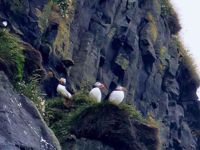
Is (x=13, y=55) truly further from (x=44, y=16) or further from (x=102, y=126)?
(x=44, y=16)

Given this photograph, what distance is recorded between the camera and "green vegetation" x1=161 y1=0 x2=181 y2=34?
28309mm

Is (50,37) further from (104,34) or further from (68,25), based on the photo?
(104,34)

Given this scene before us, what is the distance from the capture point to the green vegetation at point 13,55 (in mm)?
16453

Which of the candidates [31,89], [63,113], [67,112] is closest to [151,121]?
[67,112]

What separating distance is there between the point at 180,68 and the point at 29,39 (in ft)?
33.6

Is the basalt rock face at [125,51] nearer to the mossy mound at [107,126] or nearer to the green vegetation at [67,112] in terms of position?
the green vegetation at [67,112]

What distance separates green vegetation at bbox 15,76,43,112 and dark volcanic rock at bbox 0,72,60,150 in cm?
36

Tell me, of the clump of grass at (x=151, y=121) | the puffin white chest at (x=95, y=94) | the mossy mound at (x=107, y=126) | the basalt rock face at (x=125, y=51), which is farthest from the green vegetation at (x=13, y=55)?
the clump of grass at (x=151, y=121)

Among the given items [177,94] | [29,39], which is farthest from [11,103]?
[177,94]

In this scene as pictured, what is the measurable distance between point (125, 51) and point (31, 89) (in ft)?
27.3

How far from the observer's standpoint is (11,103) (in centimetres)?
1518

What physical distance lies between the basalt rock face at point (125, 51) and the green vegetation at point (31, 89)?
9.44ft

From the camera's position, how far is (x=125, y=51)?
24781mm

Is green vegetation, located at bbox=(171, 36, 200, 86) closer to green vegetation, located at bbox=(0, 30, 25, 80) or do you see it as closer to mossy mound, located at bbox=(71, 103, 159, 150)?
mossy mound, located at bbox=(71, 103, 159, 150)
